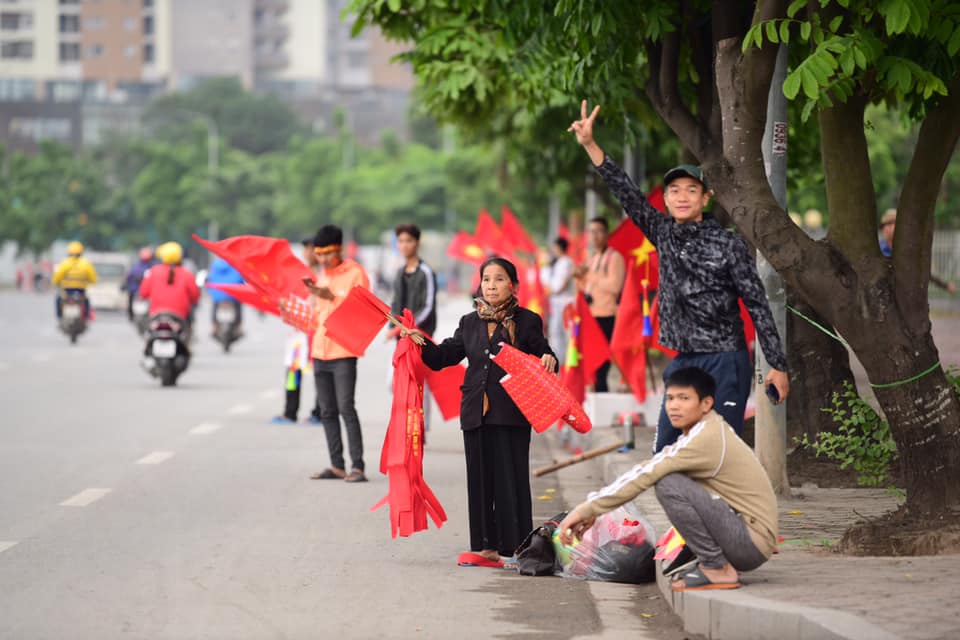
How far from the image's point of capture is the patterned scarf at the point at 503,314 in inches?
327

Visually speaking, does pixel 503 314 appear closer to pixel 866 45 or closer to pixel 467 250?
pixel 866 45

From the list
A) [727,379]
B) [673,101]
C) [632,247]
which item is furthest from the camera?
[632,247]

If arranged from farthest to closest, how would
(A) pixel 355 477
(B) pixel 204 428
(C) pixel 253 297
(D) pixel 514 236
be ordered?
(D) pixel 514 236
(B) pixel 204 428
(C) pixel 253 297
(A) pixel 355 477

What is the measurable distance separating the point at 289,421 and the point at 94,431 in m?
2.13

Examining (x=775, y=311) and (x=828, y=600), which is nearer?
(x=828, y=600)

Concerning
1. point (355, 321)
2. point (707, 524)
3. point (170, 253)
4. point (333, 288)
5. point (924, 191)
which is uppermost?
point (170, 253)

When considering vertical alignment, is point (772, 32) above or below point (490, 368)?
above

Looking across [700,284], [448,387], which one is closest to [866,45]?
[700,284]

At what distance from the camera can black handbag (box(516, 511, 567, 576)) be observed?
813 cm

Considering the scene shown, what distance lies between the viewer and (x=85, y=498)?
10922mm

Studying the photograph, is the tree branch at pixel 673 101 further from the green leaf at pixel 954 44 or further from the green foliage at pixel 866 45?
the green leaf at pixel 954 44

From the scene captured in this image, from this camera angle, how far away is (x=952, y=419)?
8.05 meters

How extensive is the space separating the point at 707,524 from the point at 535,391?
153cm

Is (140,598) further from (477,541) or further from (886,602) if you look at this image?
(886,602)
